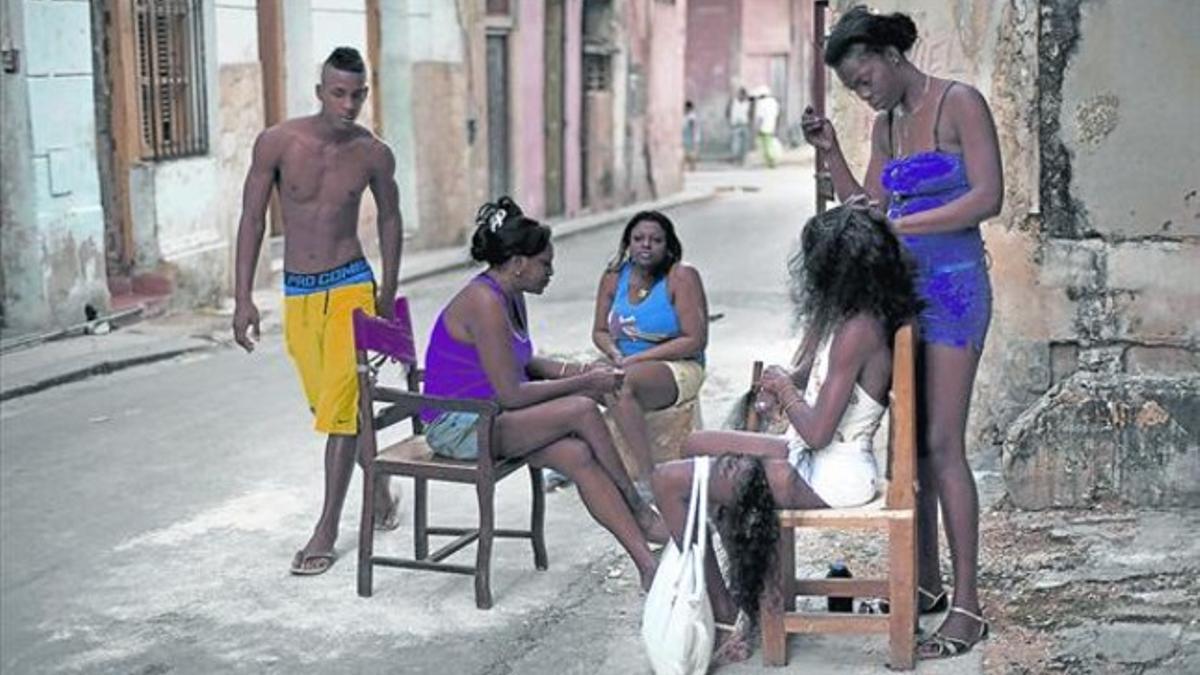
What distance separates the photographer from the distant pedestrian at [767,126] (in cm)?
3275

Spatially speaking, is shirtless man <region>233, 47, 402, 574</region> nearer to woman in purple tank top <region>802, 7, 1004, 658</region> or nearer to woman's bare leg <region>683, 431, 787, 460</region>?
woman's bare leg <region>683, 431, 787, 460</region>

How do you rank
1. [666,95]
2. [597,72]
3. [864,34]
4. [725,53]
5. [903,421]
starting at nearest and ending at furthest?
[903,421] < [864,34] < [597,72] < [666,95] < [725,53]

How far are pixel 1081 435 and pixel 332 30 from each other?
10745 millimetres

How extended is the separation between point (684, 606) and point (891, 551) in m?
0.59

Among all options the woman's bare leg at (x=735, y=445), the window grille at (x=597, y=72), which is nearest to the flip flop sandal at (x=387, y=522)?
the woman's bare leg at (x=735, y=445)

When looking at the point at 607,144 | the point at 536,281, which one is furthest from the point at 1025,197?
the point at 607,144

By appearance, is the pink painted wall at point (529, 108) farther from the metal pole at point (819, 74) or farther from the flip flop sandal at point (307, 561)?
the flip flop sandal at point (307, 561)

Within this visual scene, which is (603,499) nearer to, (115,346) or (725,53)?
(115,346)

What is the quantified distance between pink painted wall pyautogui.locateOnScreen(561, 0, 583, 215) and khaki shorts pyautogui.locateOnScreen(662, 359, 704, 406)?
1492cm

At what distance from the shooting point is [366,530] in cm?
589

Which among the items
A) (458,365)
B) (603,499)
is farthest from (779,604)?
(458,365)

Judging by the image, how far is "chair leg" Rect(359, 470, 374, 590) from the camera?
5.88m

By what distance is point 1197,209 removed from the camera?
265 inches

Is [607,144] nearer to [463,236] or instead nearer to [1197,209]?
[463,236]
